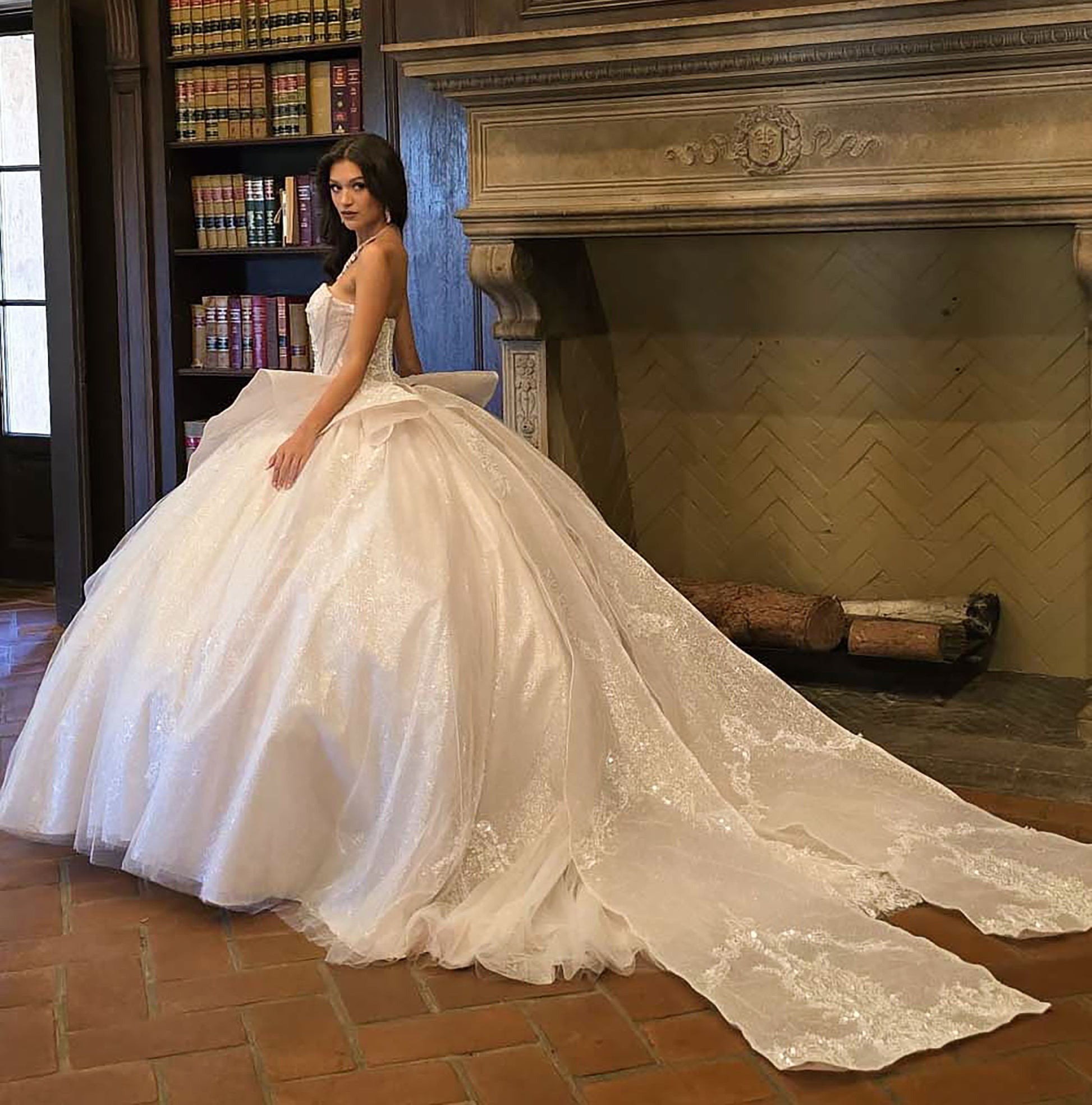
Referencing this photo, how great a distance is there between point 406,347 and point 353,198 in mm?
434

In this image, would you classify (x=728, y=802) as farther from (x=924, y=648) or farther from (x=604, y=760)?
(x=924, y=648)

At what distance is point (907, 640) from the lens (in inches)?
173

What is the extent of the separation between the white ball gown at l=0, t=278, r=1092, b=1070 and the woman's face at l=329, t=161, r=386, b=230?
1.30 ft

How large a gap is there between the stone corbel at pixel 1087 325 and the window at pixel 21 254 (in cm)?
415

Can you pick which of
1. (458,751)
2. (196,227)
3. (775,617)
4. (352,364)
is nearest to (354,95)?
(196,227)

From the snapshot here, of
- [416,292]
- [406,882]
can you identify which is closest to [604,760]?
[406,882]

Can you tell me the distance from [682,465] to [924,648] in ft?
3.60

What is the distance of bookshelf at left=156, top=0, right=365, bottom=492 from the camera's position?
5164 millimetres

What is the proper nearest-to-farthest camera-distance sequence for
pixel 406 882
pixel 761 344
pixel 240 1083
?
1. pixel 240 1083
2. pixel 406 882
3. pixel 761 344

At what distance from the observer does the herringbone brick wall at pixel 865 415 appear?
4.50 meters

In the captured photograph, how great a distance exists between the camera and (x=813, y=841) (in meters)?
3.16

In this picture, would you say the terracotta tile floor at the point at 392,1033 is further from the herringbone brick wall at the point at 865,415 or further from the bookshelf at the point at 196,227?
the bookshelf at the point at 196,227

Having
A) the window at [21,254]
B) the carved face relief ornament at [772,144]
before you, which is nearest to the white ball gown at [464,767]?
the carved face relief ornament at [772,144]

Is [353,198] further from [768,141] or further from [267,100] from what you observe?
[267,100]
